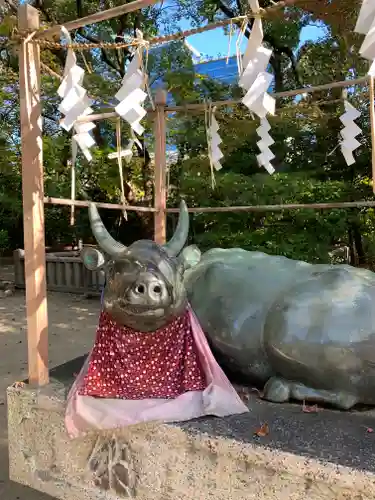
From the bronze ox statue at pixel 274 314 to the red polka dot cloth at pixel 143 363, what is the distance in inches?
3.3

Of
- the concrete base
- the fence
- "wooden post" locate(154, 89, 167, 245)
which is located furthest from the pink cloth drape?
the fence

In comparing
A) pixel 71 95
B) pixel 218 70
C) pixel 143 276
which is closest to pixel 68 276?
pixel 218 70

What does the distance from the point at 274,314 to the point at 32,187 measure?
1296mm

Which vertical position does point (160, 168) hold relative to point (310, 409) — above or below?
above

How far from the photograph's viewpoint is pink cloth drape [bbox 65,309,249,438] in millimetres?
2059

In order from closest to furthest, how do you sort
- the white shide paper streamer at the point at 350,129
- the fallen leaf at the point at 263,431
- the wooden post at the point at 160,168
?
the fallen leaf at the point at 263,431 → the white shide paper streamer at the point at 350,129 → the wooden post at the point at 160,168

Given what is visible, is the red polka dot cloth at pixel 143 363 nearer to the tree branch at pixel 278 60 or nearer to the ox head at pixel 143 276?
the ox head at pixel 143 276

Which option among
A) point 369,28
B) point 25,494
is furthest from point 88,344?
point 369,28

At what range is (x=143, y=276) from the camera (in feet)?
6.62

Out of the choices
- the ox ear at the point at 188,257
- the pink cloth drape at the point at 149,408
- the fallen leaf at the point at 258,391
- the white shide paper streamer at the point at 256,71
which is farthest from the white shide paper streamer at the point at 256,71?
the fallen leaf at the point at 258,391

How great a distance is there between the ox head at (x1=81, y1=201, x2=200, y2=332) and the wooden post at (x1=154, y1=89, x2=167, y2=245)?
1.13 m

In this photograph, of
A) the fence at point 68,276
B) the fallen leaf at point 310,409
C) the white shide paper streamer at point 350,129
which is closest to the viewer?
the fallen leaf at point 310,409

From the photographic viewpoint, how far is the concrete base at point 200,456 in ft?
5.60

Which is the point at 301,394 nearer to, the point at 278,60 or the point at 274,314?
the point at 274,314
